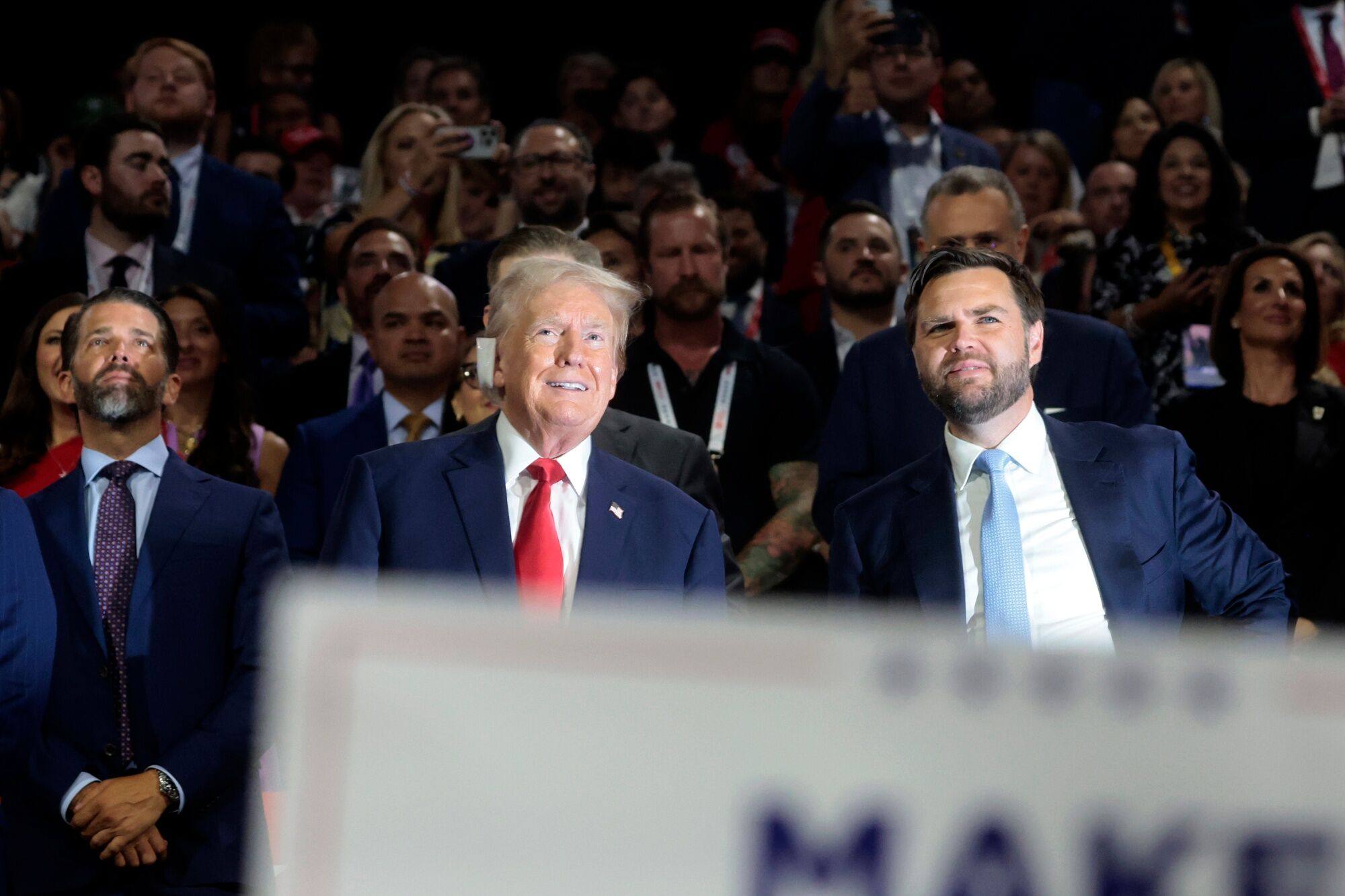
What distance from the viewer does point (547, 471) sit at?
2.85 meters

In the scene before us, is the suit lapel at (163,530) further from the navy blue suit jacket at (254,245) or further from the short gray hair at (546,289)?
the navy blue suit jacket at (254,245)

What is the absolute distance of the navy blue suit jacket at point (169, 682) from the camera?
3225 mm

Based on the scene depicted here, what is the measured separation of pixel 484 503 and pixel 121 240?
289cm

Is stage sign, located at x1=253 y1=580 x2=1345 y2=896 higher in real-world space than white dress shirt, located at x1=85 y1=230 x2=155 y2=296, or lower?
lower

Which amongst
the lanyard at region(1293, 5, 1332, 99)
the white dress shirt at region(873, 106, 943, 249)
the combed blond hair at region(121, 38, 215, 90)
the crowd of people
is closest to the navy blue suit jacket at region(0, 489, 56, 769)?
the crowd of people

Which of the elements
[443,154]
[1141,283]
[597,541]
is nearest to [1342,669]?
[597,541]

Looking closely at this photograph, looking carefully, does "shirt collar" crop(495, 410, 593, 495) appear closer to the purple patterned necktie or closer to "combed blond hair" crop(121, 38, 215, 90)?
the purple patterned necktie

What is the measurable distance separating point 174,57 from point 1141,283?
345 centimetres

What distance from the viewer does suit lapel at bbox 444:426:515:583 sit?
2742mm

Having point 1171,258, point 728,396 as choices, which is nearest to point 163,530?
point 728,396

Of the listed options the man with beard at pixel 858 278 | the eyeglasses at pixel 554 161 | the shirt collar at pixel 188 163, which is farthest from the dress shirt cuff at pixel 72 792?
the shirt collar at pixel 188 163

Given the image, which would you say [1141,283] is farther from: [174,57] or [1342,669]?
[1342,669]

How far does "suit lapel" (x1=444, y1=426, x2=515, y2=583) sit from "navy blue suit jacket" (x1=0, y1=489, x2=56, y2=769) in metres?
0.85

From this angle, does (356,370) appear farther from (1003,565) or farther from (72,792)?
(1003,565)
